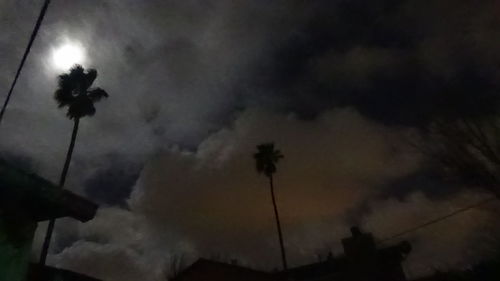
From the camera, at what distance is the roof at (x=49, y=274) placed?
13.1 metres

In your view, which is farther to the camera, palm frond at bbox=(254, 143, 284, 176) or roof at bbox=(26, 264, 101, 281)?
palm frond at bbox=(254, 143, 284, 176)

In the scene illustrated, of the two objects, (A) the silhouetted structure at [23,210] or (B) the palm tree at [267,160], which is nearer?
(A) the silhouetted structure at [23,210]

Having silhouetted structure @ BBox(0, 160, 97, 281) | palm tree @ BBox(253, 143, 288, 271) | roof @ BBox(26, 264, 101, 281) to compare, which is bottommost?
silhouetted structure @ BBox(0, 160, 97, 281)

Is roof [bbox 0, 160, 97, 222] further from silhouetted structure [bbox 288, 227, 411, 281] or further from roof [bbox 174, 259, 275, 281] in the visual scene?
silhouetted structure [bbox 288, 227, 411, 281]

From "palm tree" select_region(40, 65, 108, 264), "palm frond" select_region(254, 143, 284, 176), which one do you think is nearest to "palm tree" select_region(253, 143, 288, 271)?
"palm frond" select_region(254, 143, 284, 176)

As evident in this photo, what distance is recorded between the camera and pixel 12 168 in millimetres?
4238

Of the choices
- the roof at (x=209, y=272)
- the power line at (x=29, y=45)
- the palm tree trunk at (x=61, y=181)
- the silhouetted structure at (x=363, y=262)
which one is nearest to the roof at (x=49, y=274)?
the palm tree trunk at (x=61, y=181)

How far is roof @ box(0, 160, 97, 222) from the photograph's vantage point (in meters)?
4.31

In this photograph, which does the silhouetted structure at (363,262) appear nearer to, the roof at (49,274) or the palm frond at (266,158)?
the palm frond at (266,158)

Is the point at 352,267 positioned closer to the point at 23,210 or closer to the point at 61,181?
the point at 61,181

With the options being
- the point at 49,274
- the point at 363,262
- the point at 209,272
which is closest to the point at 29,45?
the point at 49,274

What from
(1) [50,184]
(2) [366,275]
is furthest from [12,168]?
(2) [366,275]

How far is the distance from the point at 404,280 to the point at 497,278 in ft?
66.6

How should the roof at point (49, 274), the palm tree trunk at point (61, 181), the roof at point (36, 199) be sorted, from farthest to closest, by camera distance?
the palm tree trunk at point (61, 181) → the roof at point (49, 274) → the roof at point (36, 199)
